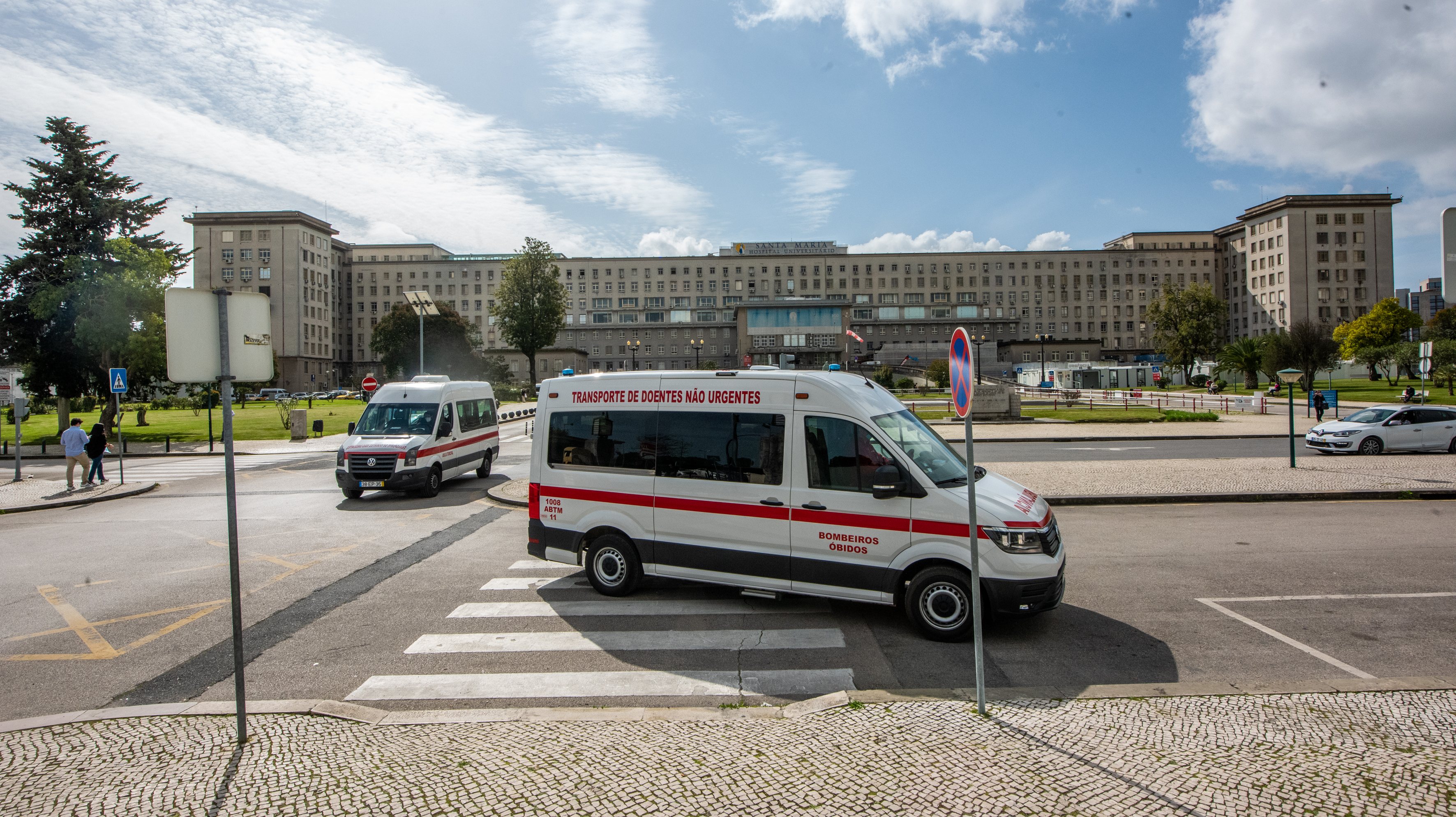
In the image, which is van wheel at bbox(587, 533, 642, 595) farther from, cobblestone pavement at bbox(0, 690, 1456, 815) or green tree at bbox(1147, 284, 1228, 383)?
green tree at bbox(1147, 284, 1228, 383)

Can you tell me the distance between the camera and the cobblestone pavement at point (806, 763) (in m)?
3.55

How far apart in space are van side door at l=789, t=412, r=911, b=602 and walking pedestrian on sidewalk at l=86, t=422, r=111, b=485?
66.4ft

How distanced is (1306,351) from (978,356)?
1128 inches

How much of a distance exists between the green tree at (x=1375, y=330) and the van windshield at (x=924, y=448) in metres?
91.5

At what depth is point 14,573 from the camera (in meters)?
9.49

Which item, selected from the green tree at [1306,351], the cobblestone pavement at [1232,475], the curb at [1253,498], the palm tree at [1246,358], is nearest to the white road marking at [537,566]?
the curb at [1253,498]

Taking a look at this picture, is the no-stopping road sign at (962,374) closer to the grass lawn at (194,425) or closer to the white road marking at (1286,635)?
the white road marking at (1286,635)

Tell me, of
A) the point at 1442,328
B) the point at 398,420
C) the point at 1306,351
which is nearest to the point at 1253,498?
the point at 398,420

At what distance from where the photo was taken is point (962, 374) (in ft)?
16.4

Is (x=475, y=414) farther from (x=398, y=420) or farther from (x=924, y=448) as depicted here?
(x=924, y=448)

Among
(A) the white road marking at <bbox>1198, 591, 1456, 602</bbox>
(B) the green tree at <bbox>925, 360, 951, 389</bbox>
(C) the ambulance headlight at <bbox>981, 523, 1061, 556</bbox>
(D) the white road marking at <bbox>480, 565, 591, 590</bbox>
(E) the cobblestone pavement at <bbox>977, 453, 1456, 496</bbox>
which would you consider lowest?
(A) the white road marking at <bbox>1198, 591, 1456, 602</bbox>

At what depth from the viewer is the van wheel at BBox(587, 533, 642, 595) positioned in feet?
25.3

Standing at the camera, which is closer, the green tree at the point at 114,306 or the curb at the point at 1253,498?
the curb at the point at 1253,498

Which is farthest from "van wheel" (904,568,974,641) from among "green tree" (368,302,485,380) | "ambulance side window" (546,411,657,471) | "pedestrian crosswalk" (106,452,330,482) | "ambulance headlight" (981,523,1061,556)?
"green tree" (368,302,485,380)
